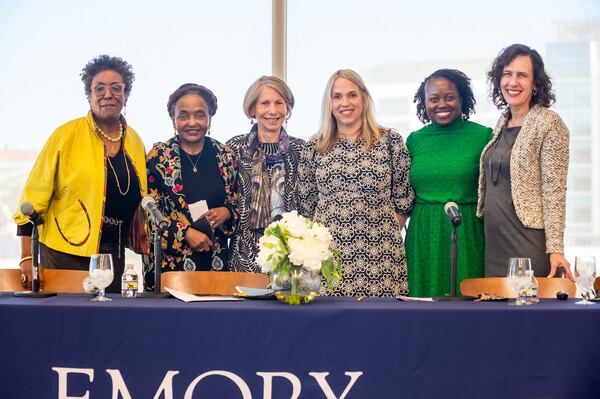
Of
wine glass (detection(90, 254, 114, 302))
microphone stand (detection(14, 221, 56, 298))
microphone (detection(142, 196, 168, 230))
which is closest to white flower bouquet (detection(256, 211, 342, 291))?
microphone (detection(142, 196, 168, 230))

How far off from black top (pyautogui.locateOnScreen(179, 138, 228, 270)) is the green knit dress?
3.62ft

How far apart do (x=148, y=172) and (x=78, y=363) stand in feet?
6.57

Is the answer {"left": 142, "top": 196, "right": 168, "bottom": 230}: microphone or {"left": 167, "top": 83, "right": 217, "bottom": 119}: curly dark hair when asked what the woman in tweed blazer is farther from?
{"left": 142, "top": 196, "right": 168, "bottom": 230}: microphone

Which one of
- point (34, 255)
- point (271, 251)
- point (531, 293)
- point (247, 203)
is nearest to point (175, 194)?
point (247, 203)

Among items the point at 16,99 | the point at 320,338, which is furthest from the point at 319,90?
the point at 320,338

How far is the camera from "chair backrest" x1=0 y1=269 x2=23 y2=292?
323 centimetres

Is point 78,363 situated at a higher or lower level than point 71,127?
lower

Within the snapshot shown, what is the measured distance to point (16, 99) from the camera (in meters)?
5.38

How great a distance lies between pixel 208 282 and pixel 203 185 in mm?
1101

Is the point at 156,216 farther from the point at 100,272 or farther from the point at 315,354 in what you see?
the point at 315,354

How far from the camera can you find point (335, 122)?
167 inches

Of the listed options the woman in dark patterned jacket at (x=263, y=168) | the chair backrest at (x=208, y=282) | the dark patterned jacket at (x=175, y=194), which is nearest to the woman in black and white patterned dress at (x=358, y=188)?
the woman in dark patterned jacket at (x=263, y=168)

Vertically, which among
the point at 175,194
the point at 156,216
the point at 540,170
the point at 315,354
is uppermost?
the point at 540,170

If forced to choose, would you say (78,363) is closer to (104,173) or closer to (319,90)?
(104,173)
